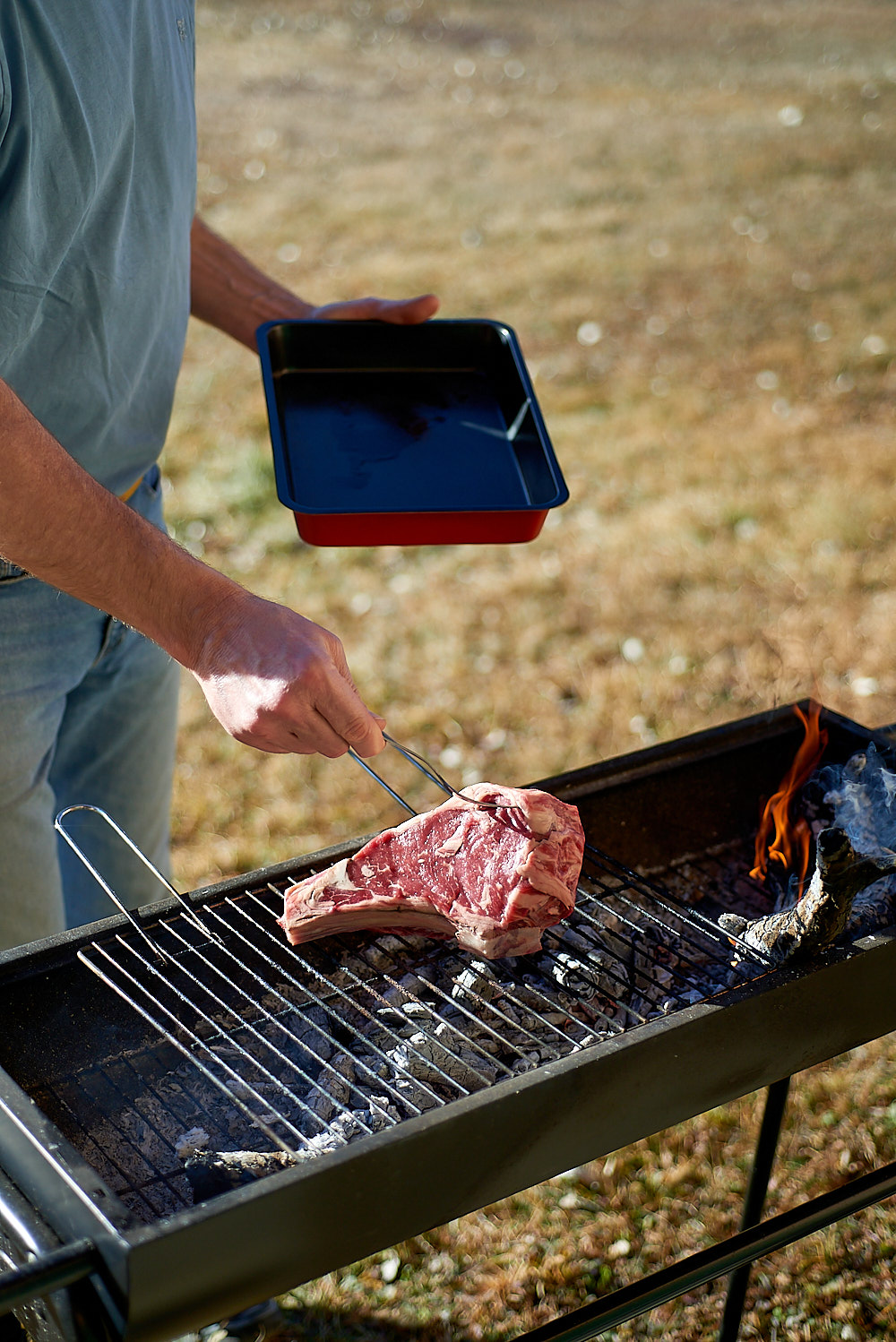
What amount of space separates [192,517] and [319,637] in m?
4.27

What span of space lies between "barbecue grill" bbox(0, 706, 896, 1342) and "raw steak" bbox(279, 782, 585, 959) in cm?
10

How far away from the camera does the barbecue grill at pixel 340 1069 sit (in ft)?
4.47

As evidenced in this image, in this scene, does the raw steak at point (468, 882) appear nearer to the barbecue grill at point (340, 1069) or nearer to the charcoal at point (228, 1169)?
the barbecue grill at point (340, 1069)

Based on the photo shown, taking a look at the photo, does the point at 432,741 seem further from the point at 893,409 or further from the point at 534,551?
the point at 893,409

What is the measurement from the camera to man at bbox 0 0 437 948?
1598mm

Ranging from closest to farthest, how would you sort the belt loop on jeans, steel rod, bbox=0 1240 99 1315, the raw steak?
steel rod, bbox=0 1240 99 1315 → the raw steak → the belt loop on jeans

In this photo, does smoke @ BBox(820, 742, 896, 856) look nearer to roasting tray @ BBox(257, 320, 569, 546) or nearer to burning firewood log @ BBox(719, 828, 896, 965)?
burning firewood log @ BBox(719, 828, 896, 965)

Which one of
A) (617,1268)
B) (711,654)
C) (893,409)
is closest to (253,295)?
(617,1268)

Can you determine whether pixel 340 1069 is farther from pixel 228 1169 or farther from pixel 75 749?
pixel 75 749

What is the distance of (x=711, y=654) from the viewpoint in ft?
15.4

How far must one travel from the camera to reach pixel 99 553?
1.62m

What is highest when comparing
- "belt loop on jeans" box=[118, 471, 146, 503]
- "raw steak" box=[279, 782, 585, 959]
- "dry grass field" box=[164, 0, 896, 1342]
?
"belt loop on jeans" box=[118, 471, 146, 503]

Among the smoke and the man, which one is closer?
the man

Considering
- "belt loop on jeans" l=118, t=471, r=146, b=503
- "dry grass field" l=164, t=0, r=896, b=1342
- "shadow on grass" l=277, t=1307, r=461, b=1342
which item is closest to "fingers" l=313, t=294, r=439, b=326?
"belt loop on jeans" l=118, t=471, r=146, b=503
